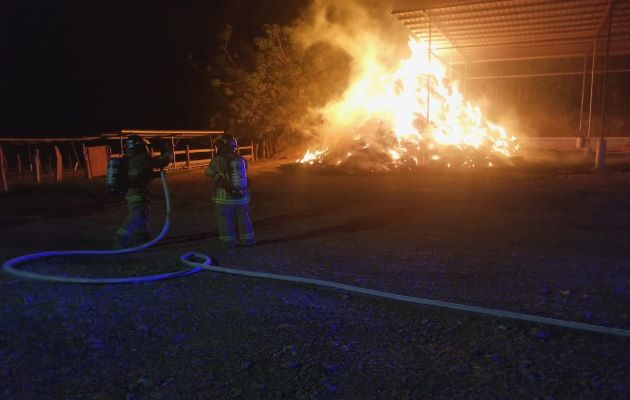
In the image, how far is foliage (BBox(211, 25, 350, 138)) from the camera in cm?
2114

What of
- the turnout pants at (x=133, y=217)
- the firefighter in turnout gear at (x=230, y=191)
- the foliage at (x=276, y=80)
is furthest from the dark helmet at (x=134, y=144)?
the foliage at (x=276, y=80)

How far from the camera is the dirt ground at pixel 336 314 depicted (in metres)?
2.90

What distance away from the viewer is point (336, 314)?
13.1ft

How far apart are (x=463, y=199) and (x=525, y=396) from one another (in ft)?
25.3

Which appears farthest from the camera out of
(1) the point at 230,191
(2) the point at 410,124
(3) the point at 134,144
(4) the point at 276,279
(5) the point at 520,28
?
(2) the point at 410,124

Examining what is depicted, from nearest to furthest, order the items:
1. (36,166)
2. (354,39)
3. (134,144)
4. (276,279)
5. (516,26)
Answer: (276,279) < (134,144) < (36,166) < (516,26) < (354,39)

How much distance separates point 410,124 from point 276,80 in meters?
7.44

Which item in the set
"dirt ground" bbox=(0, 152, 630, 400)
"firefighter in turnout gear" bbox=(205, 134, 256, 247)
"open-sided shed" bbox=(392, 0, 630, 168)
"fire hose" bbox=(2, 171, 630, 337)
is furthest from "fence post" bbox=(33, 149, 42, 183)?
"open-sided shed" bbox=(392, 0, 630, 168)

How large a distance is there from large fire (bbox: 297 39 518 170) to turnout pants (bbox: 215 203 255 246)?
10.2 metres

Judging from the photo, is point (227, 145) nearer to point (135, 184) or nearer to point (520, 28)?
point (135, 184)

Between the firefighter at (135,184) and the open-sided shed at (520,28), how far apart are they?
10952 millimetres

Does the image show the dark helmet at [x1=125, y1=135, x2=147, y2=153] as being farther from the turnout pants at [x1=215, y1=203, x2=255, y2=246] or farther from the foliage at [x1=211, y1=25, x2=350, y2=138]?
the foliage at [x1=211, y1=25, x2=350, y2=138]

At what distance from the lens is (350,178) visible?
1477cm

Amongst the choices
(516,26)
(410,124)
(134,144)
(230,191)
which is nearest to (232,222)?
(230,191)
